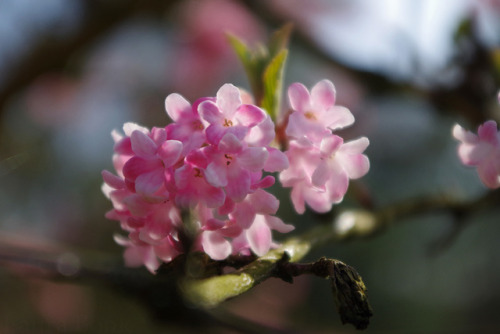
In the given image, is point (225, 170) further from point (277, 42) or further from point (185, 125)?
point (277, 42)

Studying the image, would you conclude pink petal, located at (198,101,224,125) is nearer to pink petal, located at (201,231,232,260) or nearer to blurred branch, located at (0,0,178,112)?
pink petal, located at (201,231,232,260)

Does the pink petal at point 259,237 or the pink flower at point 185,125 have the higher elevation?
the pink flower at point 185,125

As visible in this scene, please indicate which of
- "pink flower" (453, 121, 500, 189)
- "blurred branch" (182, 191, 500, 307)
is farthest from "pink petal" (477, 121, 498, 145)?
"blurred branch" (182, 191, 500, 307)

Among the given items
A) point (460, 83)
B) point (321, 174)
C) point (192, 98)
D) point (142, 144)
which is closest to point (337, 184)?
point (321, 174)

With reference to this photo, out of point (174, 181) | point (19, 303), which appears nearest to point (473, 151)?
point (174, 181)

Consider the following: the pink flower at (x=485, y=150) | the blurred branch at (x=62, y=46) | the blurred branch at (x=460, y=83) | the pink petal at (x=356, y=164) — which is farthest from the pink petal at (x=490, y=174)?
the blurred branch at (x=62, y=46)

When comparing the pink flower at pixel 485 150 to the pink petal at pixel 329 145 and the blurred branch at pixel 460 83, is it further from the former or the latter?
the blurred branch at pixel 460 83
